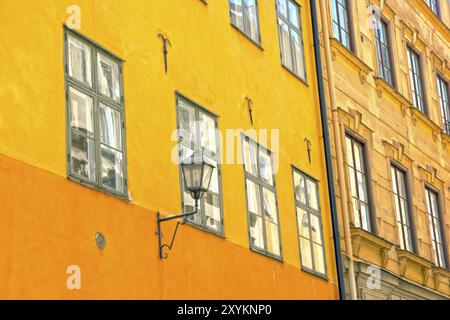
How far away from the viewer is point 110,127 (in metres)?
11.7

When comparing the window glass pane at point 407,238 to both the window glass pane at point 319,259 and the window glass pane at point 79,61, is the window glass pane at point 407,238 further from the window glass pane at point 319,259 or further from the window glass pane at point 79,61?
the window glass pane at point 79,61

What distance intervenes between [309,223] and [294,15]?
3113 mm

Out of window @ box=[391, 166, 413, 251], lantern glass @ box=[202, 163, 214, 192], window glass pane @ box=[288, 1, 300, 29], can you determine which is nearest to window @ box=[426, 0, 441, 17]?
window @ box=[391, 166, 413, 251]

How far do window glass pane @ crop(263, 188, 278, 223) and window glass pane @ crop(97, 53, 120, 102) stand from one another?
354 cm

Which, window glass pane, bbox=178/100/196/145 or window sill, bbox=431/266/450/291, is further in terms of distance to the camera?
window sill, bbox=431/266/450/291

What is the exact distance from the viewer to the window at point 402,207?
2020 cm

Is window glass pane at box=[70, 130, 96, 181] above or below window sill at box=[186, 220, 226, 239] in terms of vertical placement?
above

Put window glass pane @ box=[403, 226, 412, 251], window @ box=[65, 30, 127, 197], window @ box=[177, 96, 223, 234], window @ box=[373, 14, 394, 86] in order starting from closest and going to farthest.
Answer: window @ box=[65, 30, 127, 197], window @ box=[177, 96, 223, 234], window glass pane @ box=[403, 226, 412, 251], window @ box=[373, 14, 394, 86]

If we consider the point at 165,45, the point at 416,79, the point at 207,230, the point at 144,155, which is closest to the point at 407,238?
the point at 416,79

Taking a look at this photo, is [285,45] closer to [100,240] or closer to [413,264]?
[413,264]

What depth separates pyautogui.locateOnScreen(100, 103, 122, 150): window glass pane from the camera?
1159cm

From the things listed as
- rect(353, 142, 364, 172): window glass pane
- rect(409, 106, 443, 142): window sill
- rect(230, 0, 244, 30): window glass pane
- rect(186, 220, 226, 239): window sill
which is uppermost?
rect(409, 106, 443, 142): window sill

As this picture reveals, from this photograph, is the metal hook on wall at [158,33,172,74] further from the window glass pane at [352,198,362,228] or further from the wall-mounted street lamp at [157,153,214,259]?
the window glass pane at [352,198,362,228]

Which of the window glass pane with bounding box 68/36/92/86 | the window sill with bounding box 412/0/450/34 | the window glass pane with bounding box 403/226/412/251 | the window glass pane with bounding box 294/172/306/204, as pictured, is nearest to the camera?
the window glass pane with bounding box 68/36/92/86
